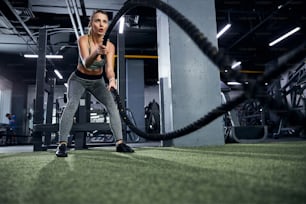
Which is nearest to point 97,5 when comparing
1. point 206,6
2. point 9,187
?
point 206,6

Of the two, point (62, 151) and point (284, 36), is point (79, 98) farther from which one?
point (284, 36)

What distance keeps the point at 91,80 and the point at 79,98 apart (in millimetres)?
188

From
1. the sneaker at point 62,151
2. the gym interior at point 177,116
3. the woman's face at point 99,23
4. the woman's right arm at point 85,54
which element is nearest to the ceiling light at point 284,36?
the gym interior at point 177,116

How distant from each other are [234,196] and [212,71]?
8.45 ft

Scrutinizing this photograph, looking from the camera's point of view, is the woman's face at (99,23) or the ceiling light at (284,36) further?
the ceiling light at (284,36)

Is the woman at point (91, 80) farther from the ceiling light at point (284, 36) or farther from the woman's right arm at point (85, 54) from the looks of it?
the ceiling light at point (284, 36)

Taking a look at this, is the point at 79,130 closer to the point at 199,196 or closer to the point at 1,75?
the point at 199,196

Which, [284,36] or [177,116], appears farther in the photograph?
[284,36]

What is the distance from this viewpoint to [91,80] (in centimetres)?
208

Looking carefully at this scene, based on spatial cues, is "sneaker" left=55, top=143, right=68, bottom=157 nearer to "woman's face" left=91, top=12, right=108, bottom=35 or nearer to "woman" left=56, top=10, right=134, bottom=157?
"woman" left=56, top=10, right=134, bottom=157

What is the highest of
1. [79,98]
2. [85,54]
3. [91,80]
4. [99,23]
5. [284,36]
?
[284,36]

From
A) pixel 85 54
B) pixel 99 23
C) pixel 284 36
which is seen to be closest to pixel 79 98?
pixel 85 54

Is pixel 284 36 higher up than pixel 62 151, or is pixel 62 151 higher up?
pixel 284 36

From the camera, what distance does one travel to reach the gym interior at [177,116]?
704 millimetres
